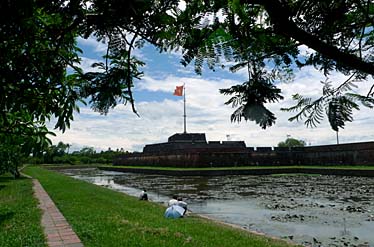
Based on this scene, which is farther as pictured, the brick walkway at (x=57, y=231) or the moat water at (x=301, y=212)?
the moat water at (x=301, y=212)

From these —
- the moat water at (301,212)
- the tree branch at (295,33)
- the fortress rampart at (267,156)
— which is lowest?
the moat water at (301,212)

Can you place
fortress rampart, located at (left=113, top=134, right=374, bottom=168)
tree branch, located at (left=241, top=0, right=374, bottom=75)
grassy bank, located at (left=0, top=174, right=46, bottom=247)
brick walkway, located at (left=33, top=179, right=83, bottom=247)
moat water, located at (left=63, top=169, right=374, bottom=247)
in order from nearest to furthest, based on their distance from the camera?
1. tree branch, located at (left=241, top=0, right=374, bottom=75)
2. brick walkway, located at (left=33, top=179, right=83, bottom=247)
3. grassy bank, located at (left=0, top=174, right=46, bottom=247)
4. moat water, located at (left=63, top=169, right=374, bottom=247)
5. fortress rampart, located at (left=113, top=134, right=374, bottom=168)

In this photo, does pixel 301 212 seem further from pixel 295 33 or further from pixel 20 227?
pixel 295 33

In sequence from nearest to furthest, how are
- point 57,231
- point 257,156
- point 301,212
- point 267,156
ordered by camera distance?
1. point 57,231
2. point 301,212
3. point 257,156
4. point 267,156

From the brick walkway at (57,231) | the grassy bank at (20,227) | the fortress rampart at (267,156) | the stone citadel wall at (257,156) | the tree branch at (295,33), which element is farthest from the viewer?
the stone citadel wall at (257,156)

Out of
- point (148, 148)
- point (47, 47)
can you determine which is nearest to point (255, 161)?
point (148, 148)

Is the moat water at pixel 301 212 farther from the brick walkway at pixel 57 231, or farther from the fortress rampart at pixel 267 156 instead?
the fortress rampart at pixel 267 156

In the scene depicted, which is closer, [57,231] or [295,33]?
[295,33]

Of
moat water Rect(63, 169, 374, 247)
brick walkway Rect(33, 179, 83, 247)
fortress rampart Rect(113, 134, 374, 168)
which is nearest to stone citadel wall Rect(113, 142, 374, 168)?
fortress rampart Rect(113, 134, 374, 168)

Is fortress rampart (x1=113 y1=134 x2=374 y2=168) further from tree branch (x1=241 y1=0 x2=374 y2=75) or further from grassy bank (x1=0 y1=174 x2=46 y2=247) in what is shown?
tree branch (x1=241 y1=0 x2=374 y2=75)

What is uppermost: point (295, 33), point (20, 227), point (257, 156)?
point (257, 156)

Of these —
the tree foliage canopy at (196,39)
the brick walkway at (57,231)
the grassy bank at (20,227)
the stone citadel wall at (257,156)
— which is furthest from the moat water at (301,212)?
the stone citadel wall at (257,156)

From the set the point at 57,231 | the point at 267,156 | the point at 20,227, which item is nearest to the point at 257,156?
the point at 267,156

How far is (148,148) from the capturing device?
196 ft
